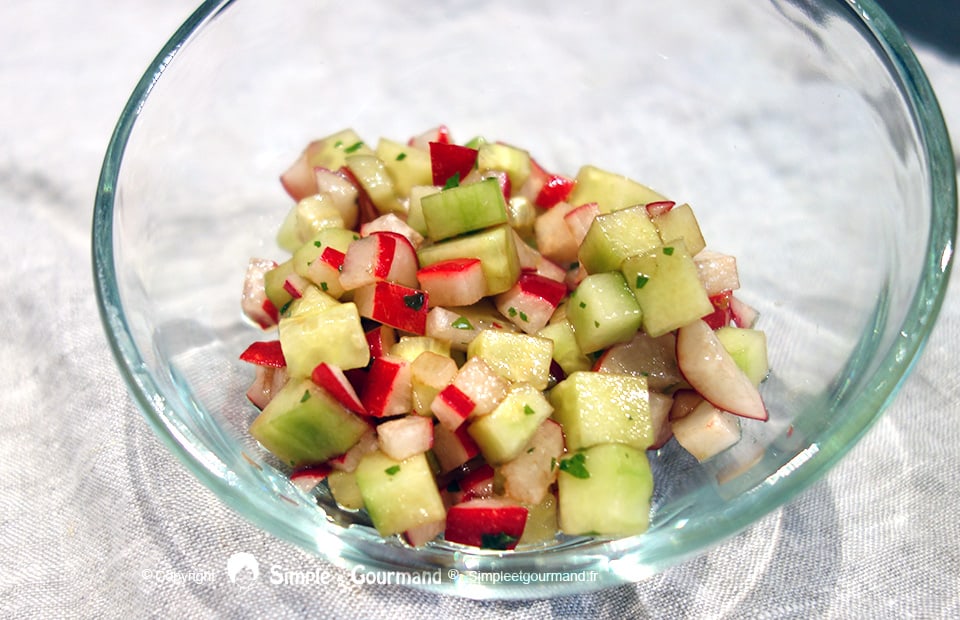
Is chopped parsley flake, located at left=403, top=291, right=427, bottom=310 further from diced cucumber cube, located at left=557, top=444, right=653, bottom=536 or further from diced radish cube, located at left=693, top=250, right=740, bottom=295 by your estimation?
diced radish cube, located at left=693, top=250, right=740, bottom=295

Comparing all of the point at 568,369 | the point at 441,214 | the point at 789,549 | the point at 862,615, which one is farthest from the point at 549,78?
the point at 862,615

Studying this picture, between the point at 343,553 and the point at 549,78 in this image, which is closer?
the point at 343,553

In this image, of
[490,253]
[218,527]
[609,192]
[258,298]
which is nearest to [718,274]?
[609,192]

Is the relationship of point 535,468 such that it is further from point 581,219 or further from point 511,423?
point 581,219

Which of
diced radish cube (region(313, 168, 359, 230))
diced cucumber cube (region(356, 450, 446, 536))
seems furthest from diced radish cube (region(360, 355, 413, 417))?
diced radish cube (region(313, 168, 359, 230))

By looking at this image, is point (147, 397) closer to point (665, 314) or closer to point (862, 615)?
point (665, 314)

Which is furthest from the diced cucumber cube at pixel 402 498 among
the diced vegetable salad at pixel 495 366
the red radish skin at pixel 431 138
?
the red radish skin at pixel 431 138
